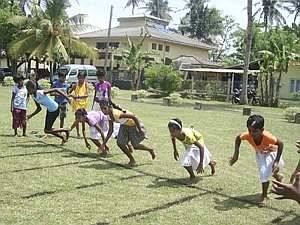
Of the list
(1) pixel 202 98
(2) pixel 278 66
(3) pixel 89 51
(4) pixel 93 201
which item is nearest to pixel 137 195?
(4) pixel 93 201

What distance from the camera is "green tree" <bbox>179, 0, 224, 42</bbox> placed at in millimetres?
68750

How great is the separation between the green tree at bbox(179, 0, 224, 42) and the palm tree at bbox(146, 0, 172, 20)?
5.00 meters

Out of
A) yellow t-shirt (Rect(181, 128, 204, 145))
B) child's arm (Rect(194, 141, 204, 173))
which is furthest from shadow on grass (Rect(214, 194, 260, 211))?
yellow t-shirt (Rect(181, 128, 204, 145))

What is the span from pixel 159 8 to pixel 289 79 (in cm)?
3906

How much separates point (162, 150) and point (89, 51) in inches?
1170

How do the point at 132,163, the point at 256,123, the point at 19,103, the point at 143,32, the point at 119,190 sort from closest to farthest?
the point at 256,123 < the point at 119,190 < the point at 132,163 < the point at 19,103 < the point at 143,32

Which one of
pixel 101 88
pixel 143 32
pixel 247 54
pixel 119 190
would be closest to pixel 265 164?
pixel 119 190

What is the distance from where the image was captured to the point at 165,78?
109 feet

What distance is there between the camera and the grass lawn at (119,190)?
219 inches

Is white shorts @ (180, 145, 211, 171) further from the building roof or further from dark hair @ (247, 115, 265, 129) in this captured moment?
the building roof

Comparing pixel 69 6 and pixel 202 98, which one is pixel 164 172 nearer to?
pixel 202 98

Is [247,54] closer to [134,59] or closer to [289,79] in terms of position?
[289,79]

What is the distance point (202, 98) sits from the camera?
3584 centimetres

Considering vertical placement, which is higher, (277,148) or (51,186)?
(277,148)
